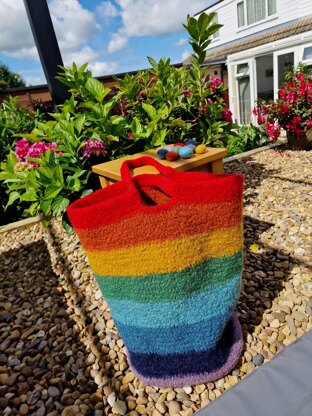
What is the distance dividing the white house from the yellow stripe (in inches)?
322

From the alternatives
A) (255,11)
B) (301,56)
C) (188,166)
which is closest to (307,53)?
(301,56)

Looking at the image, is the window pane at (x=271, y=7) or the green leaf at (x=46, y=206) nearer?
the green leaf at (x=46, y=206)

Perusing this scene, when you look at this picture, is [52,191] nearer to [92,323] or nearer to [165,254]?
[92,323]

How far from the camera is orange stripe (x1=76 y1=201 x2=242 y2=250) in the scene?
39.4 inches

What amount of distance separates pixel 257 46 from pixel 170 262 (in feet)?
32.2

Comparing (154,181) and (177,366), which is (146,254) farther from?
(177,366)

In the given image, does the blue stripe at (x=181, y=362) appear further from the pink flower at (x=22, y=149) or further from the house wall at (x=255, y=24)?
the house wall at (x=255, y=24)

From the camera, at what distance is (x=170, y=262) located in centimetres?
104

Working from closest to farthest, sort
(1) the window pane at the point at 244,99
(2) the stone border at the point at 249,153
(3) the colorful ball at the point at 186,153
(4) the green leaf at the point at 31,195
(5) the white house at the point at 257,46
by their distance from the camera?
(3) the colorful ball at the point at 186,153, (4) the green leaf at the point at 31,195, (2) the stone border at the point at 249,153, (5) the white house at the point at 257,46, (1) the window pane at the point at 244,99

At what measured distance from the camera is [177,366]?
1.26 metres

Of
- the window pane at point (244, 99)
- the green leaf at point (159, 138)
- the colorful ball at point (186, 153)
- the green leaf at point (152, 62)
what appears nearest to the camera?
the colorful ball at point (186, 153)

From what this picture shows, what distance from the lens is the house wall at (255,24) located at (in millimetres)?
8212

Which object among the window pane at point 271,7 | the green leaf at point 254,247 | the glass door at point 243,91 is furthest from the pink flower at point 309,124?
the window pane at point 271,7

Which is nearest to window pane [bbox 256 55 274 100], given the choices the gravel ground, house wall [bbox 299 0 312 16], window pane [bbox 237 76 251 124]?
window pane [bbox 237 76 251 124]
